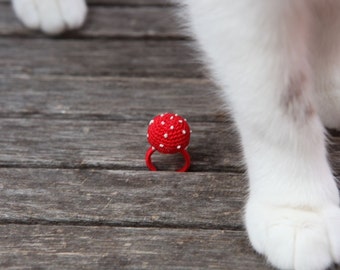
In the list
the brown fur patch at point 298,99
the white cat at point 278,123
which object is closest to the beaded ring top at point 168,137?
the white cat at point 278,123

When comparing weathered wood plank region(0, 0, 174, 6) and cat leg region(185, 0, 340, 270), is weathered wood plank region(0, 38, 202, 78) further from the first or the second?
cat leg region(185, 0, 340, 270)

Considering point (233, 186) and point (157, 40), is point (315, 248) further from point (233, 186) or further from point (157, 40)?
point (157, 40)

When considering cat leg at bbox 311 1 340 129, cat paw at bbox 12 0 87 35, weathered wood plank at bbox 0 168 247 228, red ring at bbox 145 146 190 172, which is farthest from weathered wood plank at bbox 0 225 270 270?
cat paw at bbox 12 0 87 35

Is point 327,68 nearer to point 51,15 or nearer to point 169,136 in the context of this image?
point 169,136

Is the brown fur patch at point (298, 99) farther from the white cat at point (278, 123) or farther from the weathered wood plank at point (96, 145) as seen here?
the weathered wood plank at point (96, 145)

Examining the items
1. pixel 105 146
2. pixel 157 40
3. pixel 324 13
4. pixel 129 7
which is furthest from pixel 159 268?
pixel 129 7

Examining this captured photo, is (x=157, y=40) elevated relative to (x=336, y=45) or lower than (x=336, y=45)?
lower

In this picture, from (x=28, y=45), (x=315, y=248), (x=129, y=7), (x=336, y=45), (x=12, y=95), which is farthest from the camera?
(x=129, y=7)
